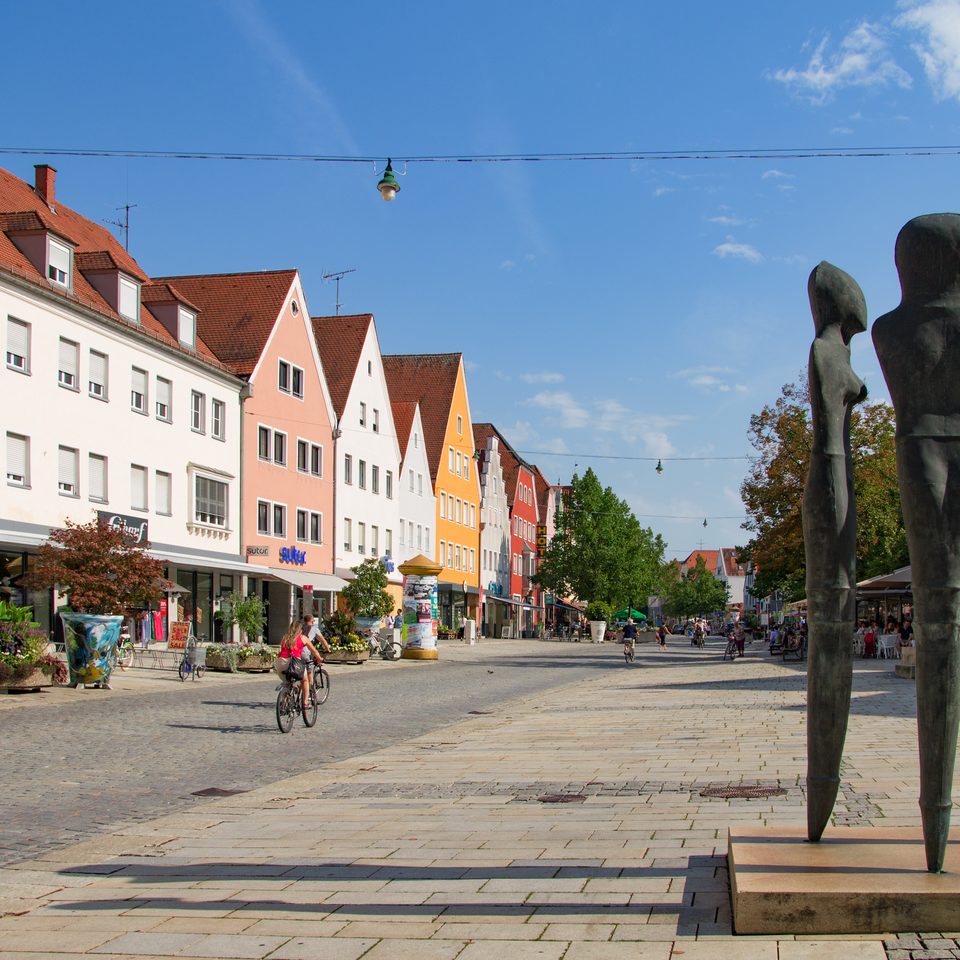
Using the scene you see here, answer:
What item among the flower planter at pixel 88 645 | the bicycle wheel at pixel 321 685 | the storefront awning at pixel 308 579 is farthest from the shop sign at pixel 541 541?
the bicycle wheel at pixel 321 685

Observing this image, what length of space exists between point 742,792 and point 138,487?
31312 millimetres

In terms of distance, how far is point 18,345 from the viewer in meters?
32.4

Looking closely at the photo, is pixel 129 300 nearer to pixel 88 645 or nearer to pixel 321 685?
pixel 88 645

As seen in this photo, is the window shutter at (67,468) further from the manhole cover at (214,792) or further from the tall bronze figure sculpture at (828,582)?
the tall bronze figure sculpture at (828,582)

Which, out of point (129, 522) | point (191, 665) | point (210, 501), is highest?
→ point (210, 501)

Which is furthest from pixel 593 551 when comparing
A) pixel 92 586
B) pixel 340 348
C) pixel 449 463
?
pixel 92 586

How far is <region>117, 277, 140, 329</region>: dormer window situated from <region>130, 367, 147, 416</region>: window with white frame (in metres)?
1.65

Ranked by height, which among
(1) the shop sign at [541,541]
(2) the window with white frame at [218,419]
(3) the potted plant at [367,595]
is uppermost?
(2) the window with white frame at [218,419]

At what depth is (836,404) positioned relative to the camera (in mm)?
6316

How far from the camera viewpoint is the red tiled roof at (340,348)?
5619 cm

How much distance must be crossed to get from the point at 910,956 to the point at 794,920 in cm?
52

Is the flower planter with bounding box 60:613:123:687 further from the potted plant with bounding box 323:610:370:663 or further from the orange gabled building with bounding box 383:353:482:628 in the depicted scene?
the orange gabled building with bounding box 383:353:482:628

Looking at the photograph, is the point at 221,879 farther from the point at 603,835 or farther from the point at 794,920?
the point at 794,920

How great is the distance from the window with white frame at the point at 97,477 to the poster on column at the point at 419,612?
10.4 metres
